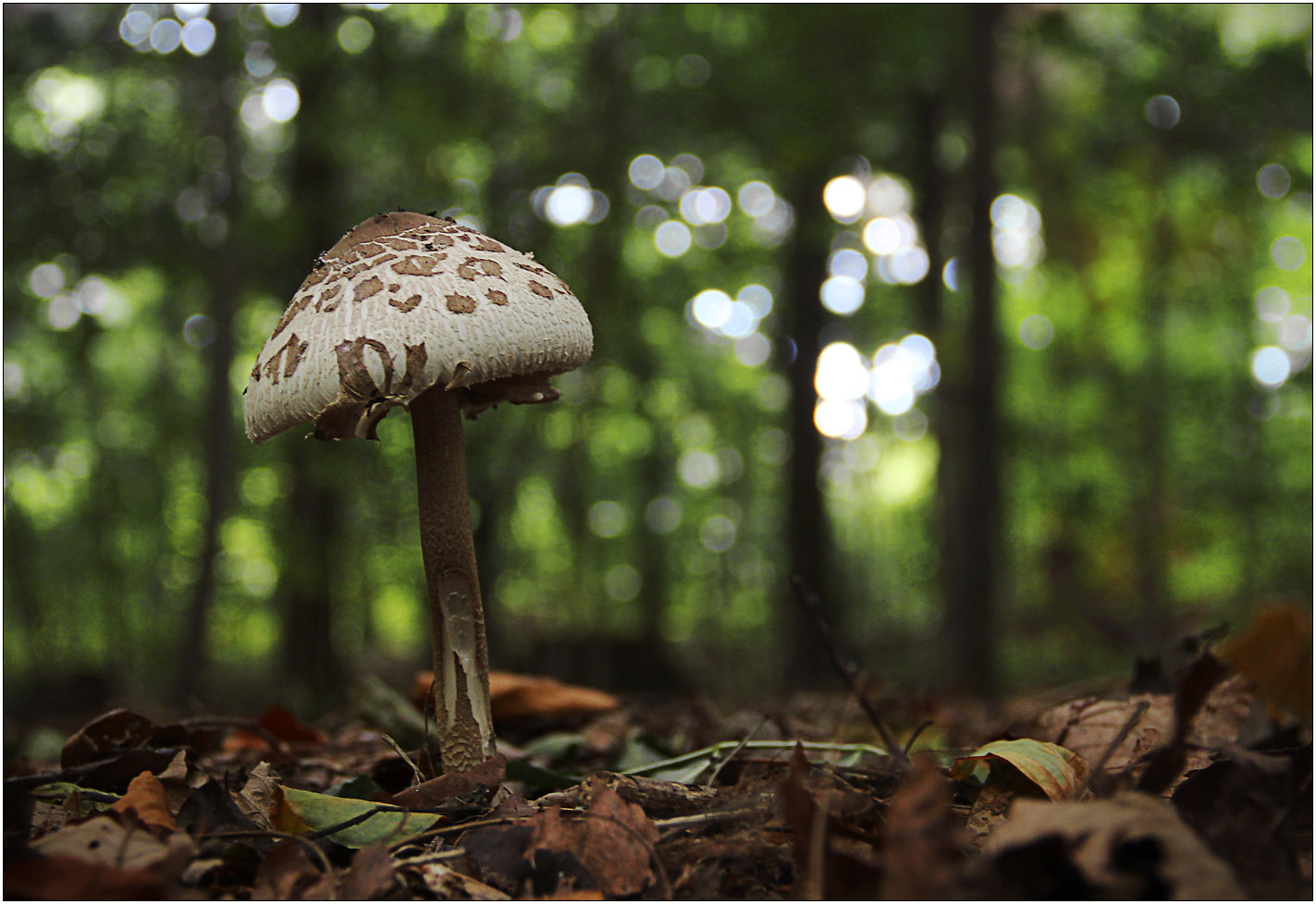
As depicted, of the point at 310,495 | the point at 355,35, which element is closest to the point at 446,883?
the point at 310,495

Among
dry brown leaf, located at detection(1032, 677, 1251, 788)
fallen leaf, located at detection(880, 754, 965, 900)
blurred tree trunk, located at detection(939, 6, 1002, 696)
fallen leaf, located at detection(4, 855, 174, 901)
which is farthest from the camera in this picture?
blurred tree trunk, located at detection(939, 6, 1002, 696)

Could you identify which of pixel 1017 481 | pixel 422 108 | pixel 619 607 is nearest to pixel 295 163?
pixel 422 108

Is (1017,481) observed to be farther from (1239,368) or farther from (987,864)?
(987,864)

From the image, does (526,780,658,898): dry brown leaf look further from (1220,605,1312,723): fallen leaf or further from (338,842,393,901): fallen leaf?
(1220,605,1312,723): fallen leaf

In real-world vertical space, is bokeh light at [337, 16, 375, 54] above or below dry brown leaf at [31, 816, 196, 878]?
above

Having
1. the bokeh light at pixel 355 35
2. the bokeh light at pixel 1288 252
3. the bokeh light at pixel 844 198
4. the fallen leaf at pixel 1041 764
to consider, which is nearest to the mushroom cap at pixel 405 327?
the fallen leaf at pixel 1041 764

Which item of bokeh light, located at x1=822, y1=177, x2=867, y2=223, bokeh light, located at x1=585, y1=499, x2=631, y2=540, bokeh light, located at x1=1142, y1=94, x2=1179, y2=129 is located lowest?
bokeh light, located at x1=585, y1=499, x2=631, y2=540

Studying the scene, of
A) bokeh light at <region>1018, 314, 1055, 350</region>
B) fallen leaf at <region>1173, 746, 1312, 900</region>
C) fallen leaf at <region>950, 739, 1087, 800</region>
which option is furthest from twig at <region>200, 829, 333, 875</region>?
bokeh light at <region>1018, 314, 1055, 350</region>
